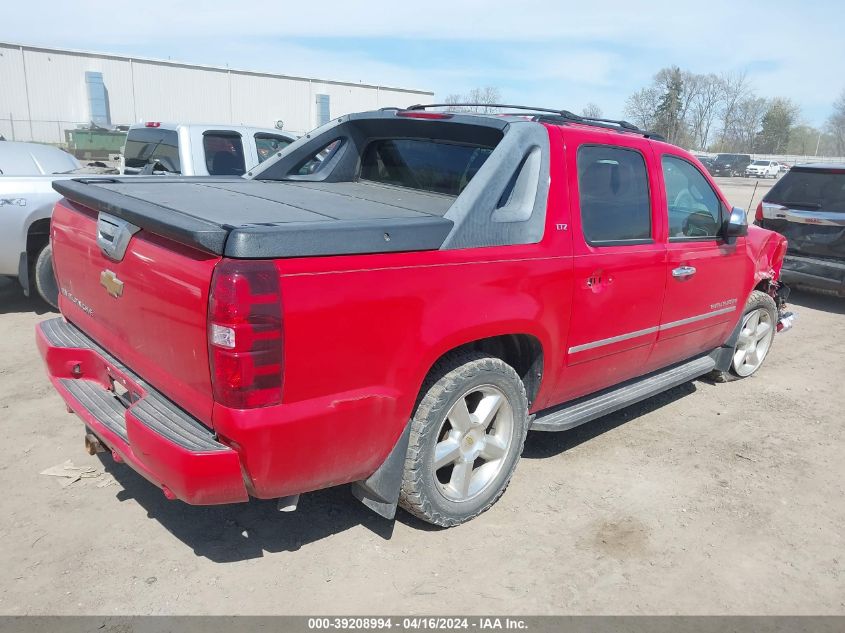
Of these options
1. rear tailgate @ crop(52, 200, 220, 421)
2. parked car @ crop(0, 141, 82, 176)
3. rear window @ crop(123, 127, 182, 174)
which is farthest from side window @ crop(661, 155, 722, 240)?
parked car @ crop(0, 141, 82, 176)

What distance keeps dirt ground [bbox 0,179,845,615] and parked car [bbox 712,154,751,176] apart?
50699mm

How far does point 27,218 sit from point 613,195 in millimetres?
5532

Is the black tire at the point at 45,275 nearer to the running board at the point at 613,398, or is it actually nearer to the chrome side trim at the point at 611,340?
the running board at the point at 613,398

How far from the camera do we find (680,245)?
165 inches

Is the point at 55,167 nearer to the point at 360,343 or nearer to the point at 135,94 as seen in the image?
the point at 360,343

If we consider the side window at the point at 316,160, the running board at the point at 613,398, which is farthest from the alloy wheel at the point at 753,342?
the side window at the point at 316,160

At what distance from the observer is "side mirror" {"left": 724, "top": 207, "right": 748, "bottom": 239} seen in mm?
4566

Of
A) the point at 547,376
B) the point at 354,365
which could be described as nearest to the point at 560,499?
the point at 547,376

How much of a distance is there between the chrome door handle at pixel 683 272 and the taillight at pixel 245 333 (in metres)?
2.74

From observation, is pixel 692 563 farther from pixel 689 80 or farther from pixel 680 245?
pixel 689 80

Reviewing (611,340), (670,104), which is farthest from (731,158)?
(611,340)

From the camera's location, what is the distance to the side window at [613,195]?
3625 millimetres

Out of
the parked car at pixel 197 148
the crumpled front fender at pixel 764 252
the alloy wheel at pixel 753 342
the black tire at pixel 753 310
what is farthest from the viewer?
the parked car at pixel 197 148

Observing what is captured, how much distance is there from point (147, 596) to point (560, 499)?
2.11 m
